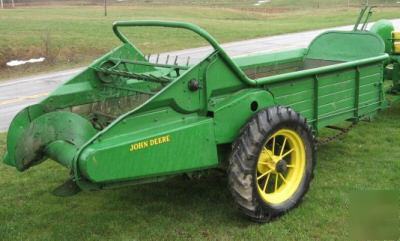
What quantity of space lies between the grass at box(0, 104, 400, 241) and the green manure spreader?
25cm

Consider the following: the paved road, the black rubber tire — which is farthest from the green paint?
the paved road

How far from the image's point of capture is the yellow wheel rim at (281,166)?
4.73 meters

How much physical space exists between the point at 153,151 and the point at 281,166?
A: 1.32 meters

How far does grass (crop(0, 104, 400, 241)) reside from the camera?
175 inches

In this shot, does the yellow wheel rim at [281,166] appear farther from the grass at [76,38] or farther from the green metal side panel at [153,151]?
the grass at [76,38]

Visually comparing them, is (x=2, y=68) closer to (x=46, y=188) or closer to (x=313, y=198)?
(x=46, y=188)

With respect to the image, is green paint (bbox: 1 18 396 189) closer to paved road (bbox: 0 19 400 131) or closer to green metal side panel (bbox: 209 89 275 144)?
green metal side panel (bbox: 209 89 275 144)

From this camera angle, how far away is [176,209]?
16.1 ft

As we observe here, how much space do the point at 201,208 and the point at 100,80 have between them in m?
1.64

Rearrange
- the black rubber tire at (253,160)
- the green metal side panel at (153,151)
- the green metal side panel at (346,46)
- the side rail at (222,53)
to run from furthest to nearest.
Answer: the green metal side panel at (346,46)
the black rubber tire at (253,160)
the side rail at (222,53)
the green metal side panel at (153,151)

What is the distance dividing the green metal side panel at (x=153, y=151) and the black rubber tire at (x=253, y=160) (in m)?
0.20

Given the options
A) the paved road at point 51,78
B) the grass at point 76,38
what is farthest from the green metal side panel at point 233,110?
the grass at point 76,38

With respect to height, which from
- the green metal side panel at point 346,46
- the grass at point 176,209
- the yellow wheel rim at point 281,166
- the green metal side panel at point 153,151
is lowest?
the grass at point 176,209

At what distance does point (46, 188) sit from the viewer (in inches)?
224
